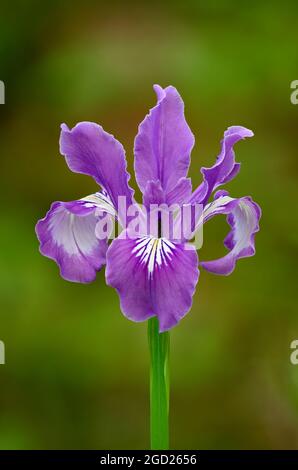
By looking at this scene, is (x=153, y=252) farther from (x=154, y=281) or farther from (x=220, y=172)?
(x=220, y=172)

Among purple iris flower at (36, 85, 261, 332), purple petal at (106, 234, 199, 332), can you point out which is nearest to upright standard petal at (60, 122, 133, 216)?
purple iris flower at (36, 85, 261, 332)

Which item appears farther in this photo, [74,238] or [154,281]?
[74,238]

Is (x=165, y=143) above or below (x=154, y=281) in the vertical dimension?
above

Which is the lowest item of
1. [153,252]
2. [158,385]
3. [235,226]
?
[158,385]

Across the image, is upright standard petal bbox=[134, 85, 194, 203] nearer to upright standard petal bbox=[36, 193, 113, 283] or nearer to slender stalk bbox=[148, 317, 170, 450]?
upright standard petal bbox=[36, 193, 113, 283]

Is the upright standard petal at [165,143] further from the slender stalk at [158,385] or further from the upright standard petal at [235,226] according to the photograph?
the slender stalk at [158,385]

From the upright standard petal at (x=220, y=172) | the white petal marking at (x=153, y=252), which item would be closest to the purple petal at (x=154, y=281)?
the white petal marking at (x=153, y=252)

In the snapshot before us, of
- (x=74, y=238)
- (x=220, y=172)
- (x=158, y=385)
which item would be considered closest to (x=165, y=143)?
(x=220, y=172)
